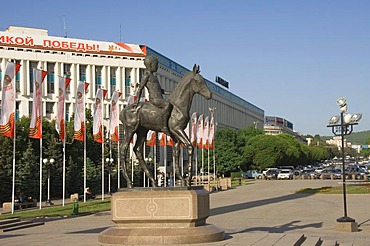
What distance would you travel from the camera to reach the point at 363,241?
2069cm

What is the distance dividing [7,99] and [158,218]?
19675mm

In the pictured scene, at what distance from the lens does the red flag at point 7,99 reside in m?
33.0

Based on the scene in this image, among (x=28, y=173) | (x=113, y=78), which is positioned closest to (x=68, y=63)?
(x=113, y=78)

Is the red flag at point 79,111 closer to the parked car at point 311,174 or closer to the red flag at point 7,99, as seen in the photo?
the red flag at point 7,99

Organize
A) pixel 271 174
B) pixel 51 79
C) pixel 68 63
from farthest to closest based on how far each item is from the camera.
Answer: pixel 271 174 → pixel 68 63 → pixel 51 79

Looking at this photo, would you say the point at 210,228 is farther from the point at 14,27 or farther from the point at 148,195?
the point at 14,27

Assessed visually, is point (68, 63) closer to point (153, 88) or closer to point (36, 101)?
point (36, 101)

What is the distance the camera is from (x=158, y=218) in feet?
51.5

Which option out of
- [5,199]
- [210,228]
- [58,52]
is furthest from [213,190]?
[210,228]

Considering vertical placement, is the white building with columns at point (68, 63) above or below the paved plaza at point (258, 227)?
above

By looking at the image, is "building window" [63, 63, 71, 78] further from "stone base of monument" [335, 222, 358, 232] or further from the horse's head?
the horse's head

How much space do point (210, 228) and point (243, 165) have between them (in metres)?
95.3

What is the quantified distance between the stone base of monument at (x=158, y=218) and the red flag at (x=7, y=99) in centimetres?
1873

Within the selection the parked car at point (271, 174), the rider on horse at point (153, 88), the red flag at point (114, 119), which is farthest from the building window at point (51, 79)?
the rider on horse at point (153, 88)
